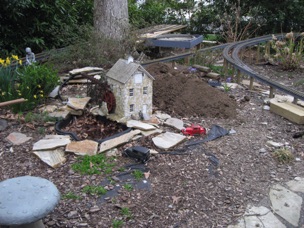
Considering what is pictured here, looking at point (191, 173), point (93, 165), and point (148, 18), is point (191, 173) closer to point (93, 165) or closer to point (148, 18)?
point (93, 165)

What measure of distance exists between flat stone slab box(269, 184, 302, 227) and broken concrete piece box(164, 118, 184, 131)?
4.72 ft

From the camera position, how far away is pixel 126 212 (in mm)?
2971

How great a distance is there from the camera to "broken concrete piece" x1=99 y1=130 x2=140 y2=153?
153 inches

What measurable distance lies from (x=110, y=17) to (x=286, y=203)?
22.1ft

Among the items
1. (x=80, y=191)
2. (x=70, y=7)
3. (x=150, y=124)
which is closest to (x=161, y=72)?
(x=150, y=124)

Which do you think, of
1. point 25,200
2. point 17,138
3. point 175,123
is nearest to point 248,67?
point 175,123

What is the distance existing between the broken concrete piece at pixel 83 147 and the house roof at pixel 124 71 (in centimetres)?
85

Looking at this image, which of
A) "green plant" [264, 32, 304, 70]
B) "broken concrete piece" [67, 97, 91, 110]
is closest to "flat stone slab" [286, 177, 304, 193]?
"broken concrete piece" [67, 97, 91, 110]

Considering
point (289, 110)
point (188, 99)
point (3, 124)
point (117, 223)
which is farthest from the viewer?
point (188, 99)

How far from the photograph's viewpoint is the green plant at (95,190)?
321 cm

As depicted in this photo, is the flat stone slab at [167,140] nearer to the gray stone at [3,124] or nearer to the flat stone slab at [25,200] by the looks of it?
the flat stone slab at [25,200]

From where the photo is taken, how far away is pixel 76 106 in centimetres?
461

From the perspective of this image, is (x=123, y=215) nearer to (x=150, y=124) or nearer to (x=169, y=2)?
(x=150, y=124)

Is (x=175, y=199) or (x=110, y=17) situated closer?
(x=175, y=199)
